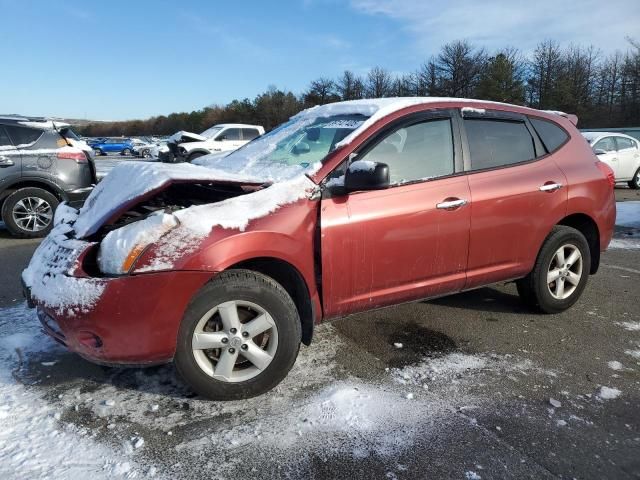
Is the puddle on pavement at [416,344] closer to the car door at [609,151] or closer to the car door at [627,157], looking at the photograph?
the car door at [609,151]

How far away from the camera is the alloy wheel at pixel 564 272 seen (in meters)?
4.09

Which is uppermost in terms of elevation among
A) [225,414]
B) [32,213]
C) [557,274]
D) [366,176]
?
[366,176]

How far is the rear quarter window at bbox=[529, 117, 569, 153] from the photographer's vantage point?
4.07 metres

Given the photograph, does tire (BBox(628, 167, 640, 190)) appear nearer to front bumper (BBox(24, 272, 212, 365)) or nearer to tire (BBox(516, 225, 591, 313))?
tire (BBox(516, 225, 591, 313))

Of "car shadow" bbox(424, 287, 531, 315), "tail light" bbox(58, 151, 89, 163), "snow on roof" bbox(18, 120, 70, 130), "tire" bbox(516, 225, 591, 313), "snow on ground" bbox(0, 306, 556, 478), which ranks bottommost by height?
"car shadow" bbox(424, 287, 531, 315)

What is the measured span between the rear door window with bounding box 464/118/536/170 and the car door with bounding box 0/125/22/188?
6.38 meters

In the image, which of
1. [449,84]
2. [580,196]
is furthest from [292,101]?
[580,196]

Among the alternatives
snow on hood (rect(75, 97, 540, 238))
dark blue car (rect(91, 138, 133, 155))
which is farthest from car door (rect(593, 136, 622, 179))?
dark blue car (rect(91, 138, 133, 155))

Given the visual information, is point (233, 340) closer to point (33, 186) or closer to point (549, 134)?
point (549, 134)

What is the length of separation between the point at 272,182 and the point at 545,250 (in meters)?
2.33

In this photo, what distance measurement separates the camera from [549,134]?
162 inches

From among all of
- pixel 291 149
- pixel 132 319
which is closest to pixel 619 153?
pixel 291 149

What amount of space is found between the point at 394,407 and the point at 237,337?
96 centimetres

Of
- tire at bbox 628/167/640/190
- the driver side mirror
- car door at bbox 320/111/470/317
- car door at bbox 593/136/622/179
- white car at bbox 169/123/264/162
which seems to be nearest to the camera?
the driver side mirror
